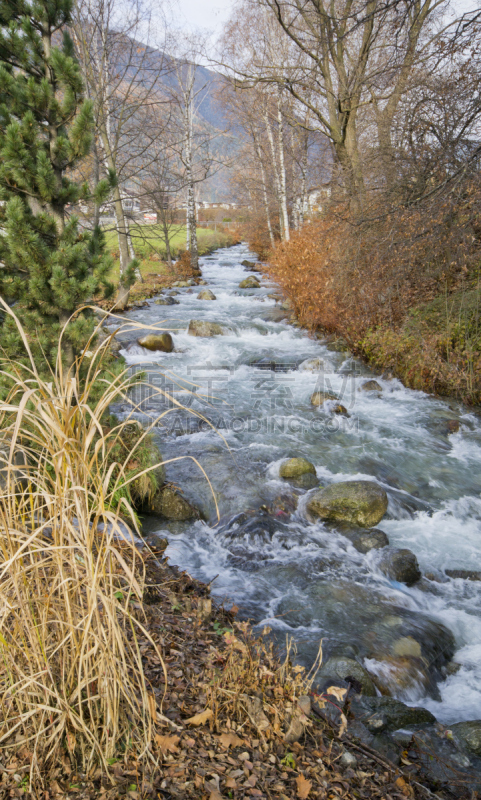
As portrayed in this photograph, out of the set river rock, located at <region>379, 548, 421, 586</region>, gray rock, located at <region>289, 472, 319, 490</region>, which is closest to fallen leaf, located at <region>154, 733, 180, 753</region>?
river rock, located at <region>379, 548, 421, 586</region>

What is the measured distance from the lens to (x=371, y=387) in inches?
387

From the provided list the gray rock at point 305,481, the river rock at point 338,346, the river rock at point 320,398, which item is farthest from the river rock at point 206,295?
the gray rock at point 305,481

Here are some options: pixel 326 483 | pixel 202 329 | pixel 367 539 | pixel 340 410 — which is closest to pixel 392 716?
pixel 367 539

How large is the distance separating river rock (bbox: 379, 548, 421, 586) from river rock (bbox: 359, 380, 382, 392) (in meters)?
5.26

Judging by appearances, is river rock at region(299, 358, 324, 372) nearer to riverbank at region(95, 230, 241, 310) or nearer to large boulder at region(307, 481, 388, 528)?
large boulder at region(307, 481, 388, 528)

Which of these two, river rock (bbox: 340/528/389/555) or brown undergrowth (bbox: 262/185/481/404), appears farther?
brown undergrowth (bbox: 262/185/481/404)

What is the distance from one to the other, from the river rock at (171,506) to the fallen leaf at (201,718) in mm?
3325

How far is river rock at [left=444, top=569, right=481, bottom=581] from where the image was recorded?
4.84m

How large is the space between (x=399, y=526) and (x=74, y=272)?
5.00 meters

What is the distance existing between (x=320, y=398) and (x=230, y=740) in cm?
745

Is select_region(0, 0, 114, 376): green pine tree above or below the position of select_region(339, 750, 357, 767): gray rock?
above

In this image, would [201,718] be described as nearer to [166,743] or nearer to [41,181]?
[166,743]

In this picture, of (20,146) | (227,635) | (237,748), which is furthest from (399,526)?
(20,146)

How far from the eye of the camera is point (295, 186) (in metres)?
22.7
